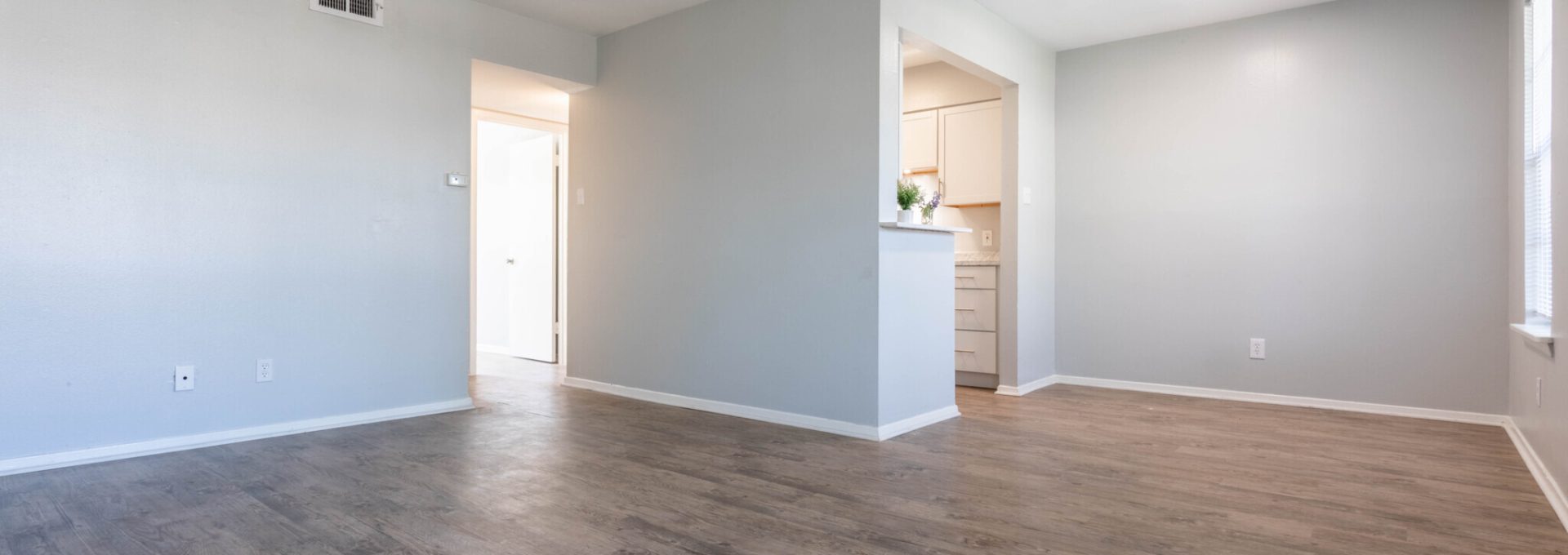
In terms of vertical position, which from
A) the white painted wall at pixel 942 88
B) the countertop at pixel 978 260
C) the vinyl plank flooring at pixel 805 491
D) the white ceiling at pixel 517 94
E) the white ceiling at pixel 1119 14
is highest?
the white ceiling at pixel 1119 14

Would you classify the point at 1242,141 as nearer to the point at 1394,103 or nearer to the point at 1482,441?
the point at 1394,103

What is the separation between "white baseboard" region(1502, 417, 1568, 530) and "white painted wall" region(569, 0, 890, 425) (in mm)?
2194

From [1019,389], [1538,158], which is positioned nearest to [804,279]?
[1019,389]

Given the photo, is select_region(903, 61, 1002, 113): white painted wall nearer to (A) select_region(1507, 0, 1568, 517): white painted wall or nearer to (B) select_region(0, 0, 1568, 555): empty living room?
(B) select_region(0, 0, 1568, 555): empty living room

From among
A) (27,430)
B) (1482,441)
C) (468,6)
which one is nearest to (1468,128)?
(1482,441)

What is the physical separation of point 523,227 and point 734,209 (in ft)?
10.5

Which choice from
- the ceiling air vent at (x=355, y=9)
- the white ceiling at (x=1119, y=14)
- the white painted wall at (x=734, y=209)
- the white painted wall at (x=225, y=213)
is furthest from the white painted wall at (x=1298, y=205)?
the ceiling air vent at (x=355, y=9)

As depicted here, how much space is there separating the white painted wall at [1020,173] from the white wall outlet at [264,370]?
283 centimetres

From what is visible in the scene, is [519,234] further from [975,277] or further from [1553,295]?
[1553,295]

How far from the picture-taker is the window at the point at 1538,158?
2.90 meters

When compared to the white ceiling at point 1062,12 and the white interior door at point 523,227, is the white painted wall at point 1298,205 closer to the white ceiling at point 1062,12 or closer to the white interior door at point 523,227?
the white ceiling at point 1062,12

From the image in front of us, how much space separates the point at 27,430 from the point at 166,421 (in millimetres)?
409

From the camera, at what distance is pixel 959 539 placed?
7.01 ft

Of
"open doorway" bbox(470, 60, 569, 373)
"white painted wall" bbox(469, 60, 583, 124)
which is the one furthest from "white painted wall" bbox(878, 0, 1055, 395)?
"open doorway" bbox(470, 60, 569, 373)
